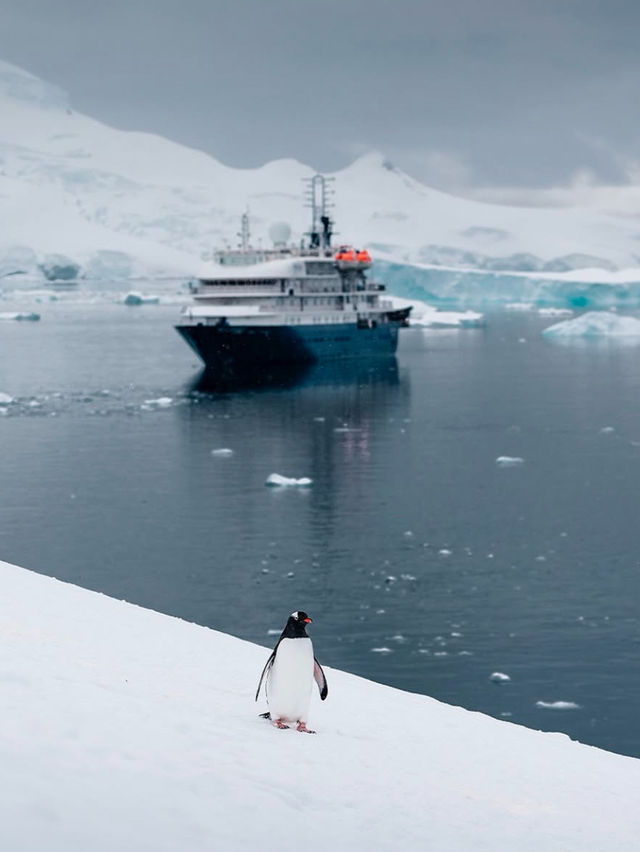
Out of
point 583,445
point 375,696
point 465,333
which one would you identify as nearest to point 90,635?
point 375,696

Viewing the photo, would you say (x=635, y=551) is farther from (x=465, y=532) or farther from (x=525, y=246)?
(x=525, y=246)

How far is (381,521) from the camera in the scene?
75.9 ft

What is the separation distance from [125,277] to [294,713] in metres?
123

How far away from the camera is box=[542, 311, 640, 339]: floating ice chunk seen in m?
73.2

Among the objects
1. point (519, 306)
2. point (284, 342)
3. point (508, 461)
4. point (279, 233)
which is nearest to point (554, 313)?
point (519, 306)

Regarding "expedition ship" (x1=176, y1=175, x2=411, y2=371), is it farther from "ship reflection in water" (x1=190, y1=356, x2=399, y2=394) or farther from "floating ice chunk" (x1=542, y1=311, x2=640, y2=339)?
"floating ice chunk" (x1=542, y1=311, x2=640, y2=339)

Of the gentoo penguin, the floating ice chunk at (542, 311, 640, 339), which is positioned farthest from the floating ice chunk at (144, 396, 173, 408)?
the floating ice chunk at (542, 311, 640, 339)

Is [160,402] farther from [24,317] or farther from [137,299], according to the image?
[137,299]

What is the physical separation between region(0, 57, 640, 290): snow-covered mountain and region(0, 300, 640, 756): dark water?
81644 millimetres

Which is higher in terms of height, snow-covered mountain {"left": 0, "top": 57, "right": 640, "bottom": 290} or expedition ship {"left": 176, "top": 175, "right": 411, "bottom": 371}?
snow-covered mountain {"left": 0, "top": 57, "right": 640, "bottom": 290}

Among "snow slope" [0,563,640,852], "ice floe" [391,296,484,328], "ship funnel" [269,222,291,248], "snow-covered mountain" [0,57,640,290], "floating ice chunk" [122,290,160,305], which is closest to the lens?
"snow slope" [0,563,640,852]

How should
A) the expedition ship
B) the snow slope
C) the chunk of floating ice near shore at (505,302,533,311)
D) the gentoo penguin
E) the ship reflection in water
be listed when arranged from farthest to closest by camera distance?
the chunk of floating ice near shore at (505,302,533,311) < the expedition ship < the ship reflection in water < the gentoo penguin < the snow slope

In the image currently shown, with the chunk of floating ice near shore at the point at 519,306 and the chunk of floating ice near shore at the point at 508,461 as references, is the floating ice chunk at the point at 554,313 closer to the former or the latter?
the chunk of floating ice near shore at the point at 519,306

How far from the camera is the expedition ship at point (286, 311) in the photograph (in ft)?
187
